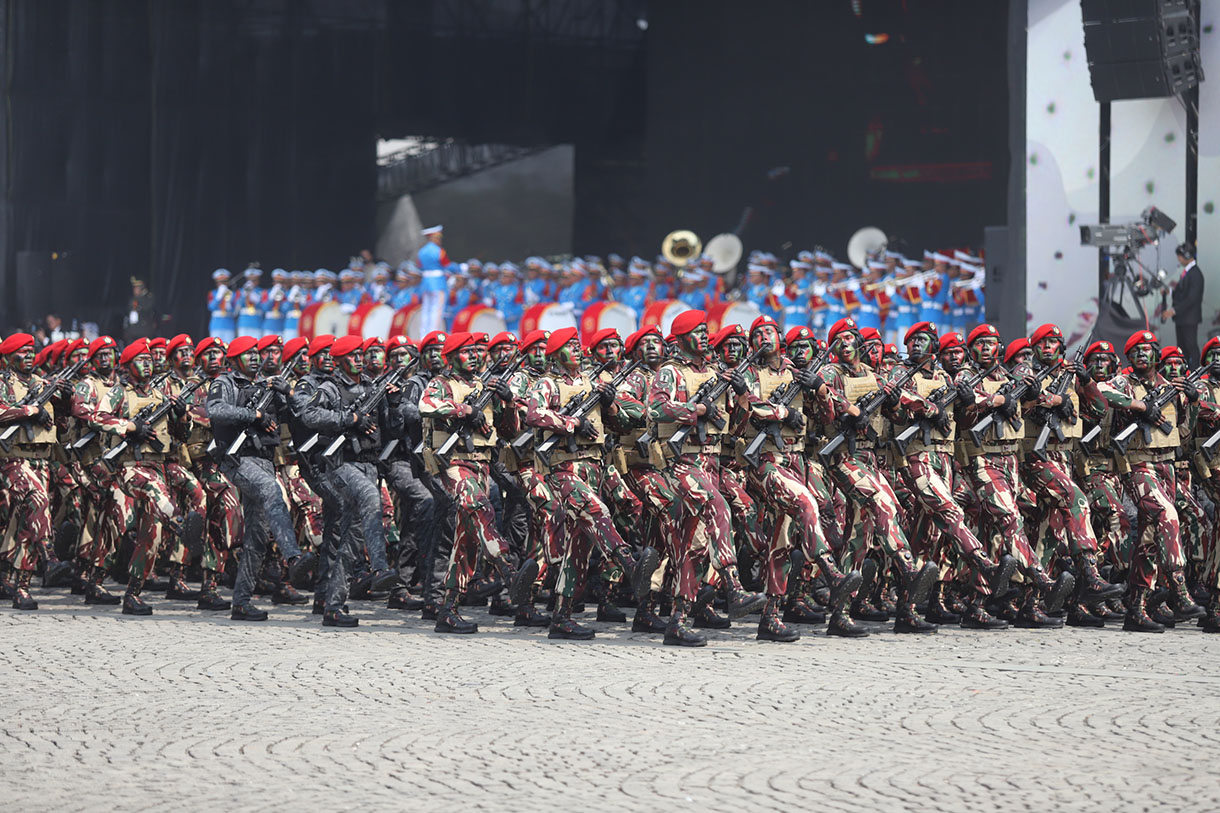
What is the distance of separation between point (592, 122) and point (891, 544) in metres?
23.8

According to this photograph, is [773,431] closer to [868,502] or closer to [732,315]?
[868,502]

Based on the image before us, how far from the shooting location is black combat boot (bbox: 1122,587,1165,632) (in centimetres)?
982

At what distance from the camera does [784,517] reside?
959 cm

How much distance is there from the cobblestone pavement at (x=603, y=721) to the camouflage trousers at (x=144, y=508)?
1.00 m

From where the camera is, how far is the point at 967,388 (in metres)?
10.2

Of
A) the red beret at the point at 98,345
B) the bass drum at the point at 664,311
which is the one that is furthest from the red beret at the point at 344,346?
the bass drum at the point at 664,311

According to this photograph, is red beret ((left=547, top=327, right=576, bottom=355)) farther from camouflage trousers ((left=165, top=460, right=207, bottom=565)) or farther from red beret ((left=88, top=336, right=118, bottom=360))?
red beret ((left=88, top=336, right=118, bottom=360))

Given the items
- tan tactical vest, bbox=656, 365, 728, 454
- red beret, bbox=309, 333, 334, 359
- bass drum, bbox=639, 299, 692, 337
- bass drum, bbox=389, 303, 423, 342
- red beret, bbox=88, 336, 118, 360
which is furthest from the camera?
bass drum, bbox=389, 303, 423, 342

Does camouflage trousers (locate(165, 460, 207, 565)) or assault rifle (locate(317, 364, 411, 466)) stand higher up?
assault rifle (locate(317, 364, 411, 466))

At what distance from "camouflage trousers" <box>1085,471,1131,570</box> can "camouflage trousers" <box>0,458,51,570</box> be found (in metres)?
6.20

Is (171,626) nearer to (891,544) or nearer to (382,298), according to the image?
(891,544)

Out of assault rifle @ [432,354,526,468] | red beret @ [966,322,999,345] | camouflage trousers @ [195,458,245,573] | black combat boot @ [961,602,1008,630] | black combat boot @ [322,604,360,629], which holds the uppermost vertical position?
red beret @ [966,322,999,345]

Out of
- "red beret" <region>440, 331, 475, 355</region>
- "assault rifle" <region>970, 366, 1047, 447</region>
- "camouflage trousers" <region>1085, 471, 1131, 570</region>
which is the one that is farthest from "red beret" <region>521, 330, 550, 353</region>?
"camouflage trousers" <region>1085, 471, 1131, 570</region>

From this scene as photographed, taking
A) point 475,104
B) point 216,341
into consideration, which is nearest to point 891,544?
point 216,341
